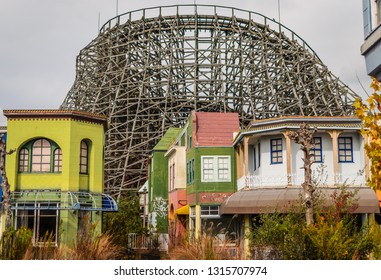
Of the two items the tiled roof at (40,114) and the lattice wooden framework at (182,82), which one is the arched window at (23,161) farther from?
the lattice wooden framework at (182,82)

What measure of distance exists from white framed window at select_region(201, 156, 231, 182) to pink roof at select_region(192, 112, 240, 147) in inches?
30.5

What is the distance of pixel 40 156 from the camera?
74.0 feet

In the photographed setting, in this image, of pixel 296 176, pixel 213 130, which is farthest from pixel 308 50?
pixel 296 176

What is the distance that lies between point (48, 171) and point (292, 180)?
9.52 metres

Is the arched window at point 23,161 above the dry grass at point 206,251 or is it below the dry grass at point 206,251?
above

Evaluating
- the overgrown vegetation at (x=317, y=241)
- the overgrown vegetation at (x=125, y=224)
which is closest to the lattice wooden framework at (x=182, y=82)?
the overgrown vegetation at (x=125, y=224)

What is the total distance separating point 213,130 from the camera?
29.5 meters

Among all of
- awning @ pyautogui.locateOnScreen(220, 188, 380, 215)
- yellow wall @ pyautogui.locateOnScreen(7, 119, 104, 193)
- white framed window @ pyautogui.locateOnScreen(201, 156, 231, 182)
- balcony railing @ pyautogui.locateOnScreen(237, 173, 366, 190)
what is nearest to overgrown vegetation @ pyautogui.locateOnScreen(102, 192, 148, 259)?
white framed window @ pyautogui.locateOnScreen(201, 156, 231, 182)

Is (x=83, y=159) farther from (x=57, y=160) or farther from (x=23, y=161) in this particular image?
(x=23, y=161)

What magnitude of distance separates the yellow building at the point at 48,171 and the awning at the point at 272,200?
16.4 ft

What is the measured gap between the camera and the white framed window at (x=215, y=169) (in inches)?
1107

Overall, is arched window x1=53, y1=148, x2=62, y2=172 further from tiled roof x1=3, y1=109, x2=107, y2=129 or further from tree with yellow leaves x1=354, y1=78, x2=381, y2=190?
tree with yellow leaves x1=354, y1=78, x2=381, y2=190

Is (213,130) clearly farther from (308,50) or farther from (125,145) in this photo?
(308,50)

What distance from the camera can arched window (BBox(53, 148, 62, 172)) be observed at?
22.5 m
